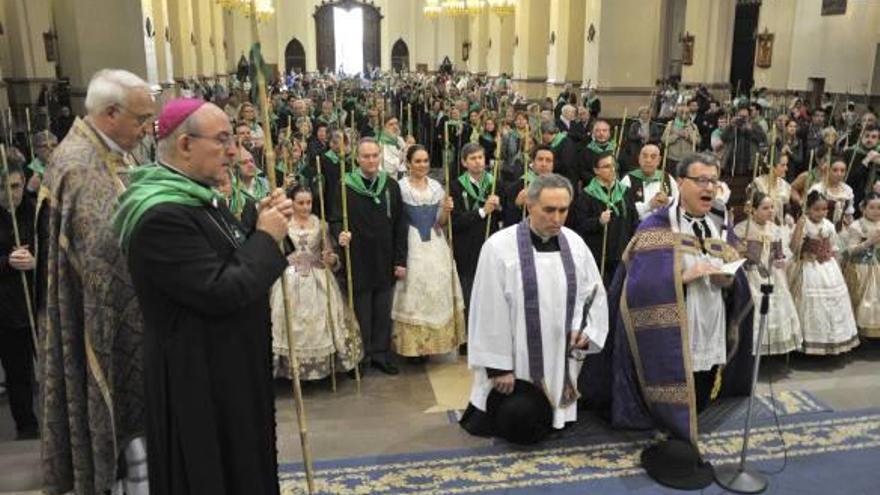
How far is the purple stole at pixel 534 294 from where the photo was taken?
4.39m

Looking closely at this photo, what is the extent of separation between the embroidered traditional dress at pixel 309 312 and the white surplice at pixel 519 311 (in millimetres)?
1711

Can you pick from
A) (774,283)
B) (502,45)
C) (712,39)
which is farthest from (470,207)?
(502,45)

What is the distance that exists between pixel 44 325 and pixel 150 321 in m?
0.78

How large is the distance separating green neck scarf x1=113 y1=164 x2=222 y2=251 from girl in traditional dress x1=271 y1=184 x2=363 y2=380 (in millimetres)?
3107

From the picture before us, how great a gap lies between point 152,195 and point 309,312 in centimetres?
335

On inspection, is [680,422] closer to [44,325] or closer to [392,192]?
[392,192]

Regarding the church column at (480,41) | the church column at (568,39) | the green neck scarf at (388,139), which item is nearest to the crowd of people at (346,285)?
the green neck scarf at (388,139)

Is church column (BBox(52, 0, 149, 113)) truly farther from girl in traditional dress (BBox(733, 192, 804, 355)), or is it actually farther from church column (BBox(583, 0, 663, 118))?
girl in traditional dress (BBox(733, 192, 804, 355))

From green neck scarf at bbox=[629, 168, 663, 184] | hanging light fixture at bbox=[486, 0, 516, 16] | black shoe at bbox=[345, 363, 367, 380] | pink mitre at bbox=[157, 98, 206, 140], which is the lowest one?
black shoe at bbox=[345, 363, 367, 380]

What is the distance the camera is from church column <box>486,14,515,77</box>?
2913 cm

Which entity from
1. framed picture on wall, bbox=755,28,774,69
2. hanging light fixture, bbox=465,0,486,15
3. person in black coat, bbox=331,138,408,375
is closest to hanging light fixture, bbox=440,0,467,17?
hanging light fixture, bbox=465,0,486,15

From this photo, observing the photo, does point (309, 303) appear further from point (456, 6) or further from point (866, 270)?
point (456, 6)

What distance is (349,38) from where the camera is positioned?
145 feet

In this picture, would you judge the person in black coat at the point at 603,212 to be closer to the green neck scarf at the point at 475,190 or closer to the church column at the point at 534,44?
the green neck scarf at the point at 475,190
